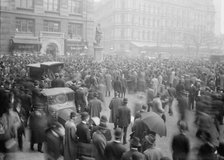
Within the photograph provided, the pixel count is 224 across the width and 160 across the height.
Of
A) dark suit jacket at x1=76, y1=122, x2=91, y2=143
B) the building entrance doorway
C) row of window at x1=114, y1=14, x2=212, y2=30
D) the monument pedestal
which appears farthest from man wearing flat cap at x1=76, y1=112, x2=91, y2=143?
row of window at x1=114, y1=14, x2=212, y2=30

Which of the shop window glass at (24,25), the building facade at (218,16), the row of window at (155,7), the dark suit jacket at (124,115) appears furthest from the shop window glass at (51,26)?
the building facade at (218,16)

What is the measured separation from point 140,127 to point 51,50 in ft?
113

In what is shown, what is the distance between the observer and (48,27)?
39.8 m

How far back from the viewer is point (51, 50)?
39.9 m

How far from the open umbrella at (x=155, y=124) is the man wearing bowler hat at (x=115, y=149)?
1544mm

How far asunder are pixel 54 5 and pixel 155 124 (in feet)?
124

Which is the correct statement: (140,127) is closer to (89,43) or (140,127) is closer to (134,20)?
(89,43)

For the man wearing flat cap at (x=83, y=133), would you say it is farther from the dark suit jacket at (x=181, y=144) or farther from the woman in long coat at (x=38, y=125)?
the woman in long coat at (x=38, y=125)

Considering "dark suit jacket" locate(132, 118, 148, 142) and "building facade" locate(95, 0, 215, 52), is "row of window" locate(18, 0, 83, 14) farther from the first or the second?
"dark suit jacket" locate(132, 118, 148, 142)

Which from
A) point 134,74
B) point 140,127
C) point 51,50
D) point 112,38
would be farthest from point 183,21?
point 140,127

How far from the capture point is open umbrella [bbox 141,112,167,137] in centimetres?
675

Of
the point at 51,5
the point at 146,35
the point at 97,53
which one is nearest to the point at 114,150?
the point at 97,53

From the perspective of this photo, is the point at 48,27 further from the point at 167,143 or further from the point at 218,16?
the point at 218,16

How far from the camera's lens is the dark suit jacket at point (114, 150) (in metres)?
5.47
